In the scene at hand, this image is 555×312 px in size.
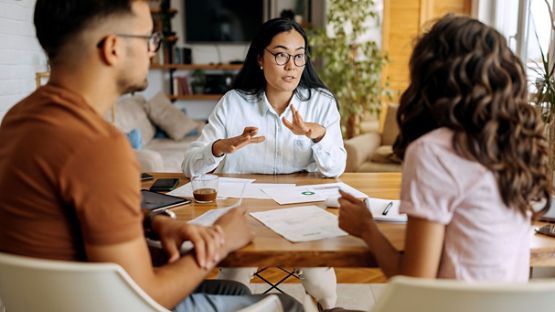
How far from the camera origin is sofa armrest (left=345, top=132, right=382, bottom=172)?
3.98 metres

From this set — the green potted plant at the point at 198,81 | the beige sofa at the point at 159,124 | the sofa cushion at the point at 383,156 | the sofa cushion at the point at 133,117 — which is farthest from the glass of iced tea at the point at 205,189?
the green potted plant at the point at 198,81

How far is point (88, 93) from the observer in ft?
3.40

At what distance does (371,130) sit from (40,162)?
14.0 feet

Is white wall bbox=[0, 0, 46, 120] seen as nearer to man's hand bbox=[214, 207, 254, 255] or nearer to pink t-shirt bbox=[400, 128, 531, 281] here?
man's hand bbox=[214, 207, 254, 255]

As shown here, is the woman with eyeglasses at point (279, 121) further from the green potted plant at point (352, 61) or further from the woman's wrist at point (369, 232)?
the green potted plant at point (352, 61)

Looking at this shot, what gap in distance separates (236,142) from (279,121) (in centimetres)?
37

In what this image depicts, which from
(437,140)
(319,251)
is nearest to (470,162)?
(437,140)

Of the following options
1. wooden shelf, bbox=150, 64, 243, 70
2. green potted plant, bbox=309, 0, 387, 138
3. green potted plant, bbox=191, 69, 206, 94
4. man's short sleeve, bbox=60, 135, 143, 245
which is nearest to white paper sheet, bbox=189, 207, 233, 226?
man's short sleeve, bbox=60, 135, 143, 245

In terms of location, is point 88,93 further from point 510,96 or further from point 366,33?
point 366,33

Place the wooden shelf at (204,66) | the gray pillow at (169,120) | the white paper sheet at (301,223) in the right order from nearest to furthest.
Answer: the white paper sheet at (301,223) < the gray pillow at (169,120) < the wooden shelf at (204,66)

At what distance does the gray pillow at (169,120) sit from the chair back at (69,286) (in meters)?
4.37

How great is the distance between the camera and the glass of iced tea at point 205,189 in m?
1.60

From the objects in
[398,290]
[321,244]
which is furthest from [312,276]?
[398,290]

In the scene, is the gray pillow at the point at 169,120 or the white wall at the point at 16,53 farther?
the gray pillow at the point at 169,120
